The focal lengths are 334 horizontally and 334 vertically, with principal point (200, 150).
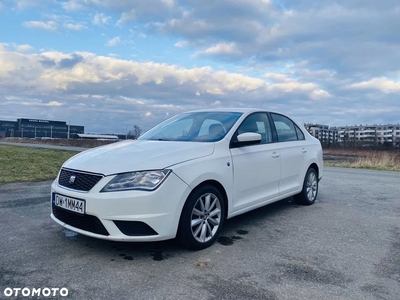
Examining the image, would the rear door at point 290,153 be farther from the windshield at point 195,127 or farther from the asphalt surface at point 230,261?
the windshield at point 195,127

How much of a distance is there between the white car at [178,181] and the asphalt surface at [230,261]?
30 cm

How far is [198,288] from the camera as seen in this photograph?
9.20 feet

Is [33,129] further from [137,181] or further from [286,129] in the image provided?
[137,181]

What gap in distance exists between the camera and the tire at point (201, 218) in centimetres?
350

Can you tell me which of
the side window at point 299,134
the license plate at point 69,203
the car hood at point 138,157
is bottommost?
the license plate at point 69,203

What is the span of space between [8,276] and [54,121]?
11746 cm

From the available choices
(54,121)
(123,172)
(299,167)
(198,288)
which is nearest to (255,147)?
(299,167)

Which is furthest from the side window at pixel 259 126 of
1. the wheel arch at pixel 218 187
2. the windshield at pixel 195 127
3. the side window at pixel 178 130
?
Result: the wheel arch at pixel 218 187

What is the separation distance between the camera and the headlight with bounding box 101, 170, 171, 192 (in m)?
3.28

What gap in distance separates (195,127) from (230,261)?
2012 millimetres

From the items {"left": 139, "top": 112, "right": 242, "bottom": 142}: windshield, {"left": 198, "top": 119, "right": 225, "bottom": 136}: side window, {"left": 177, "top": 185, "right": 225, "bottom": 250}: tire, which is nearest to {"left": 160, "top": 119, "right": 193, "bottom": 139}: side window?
{"left": 139, "top": 112, "right": 242, "bottom": 142}: windshield

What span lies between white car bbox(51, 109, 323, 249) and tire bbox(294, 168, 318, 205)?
958mm

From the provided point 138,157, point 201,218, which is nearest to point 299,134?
point 201,218

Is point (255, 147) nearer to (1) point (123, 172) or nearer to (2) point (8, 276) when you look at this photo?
(1) point (123, 172)
